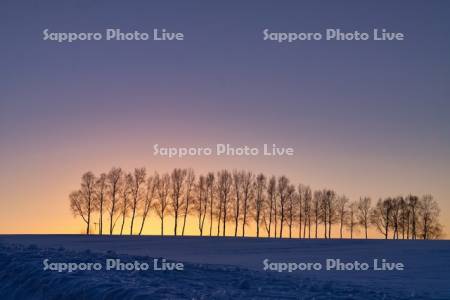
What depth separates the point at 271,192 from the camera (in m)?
83.6

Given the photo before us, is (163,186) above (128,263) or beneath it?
above

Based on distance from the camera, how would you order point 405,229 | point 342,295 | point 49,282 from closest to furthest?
1. point 342,295
2. point 49,282
3. point 405,229

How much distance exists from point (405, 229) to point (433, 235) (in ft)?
16.8

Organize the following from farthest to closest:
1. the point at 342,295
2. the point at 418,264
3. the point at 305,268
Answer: the point at 418,264 → the point at 305,268 → the point at 342,295

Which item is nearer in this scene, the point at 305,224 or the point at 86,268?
the point at 86,268

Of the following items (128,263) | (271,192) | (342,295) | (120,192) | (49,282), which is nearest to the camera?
(342,295)

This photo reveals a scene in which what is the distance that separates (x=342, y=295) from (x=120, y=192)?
6708 centimetres

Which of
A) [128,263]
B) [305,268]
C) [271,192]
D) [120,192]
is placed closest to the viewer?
[128,263]

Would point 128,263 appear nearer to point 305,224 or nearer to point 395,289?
point 395,289

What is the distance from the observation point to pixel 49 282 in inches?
502

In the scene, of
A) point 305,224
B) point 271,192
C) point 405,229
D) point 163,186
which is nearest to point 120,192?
point 163,186

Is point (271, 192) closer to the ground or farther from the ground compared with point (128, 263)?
farther from the ground

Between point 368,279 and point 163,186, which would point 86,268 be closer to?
point 368,279

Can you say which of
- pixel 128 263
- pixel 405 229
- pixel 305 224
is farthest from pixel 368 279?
pixel 405 229
